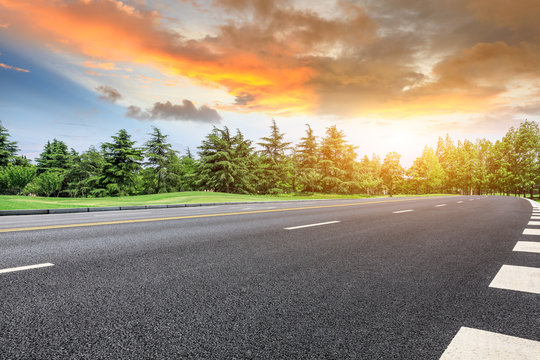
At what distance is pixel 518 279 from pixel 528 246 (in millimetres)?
2588

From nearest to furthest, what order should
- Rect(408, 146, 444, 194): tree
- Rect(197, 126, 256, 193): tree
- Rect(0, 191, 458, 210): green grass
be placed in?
Rect(0, 191, 458, 210): green grass
Rect(197, 126, 256, 193): tree
Rect(408, 146, 444, 194): tree

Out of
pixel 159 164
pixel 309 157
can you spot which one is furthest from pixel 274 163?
pixel 159 164

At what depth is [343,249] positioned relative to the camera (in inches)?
Answer: 181

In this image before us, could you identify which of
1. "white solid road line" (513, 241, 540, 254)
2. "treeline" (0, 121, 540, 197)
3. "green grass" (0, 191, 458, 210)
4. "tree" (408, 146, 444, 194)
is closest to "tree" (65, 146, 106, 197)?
"treeline" (0, 121, 540, 197)

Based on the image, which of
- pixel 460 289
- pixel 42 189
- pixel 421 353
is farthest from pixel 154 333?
pixel 42 189

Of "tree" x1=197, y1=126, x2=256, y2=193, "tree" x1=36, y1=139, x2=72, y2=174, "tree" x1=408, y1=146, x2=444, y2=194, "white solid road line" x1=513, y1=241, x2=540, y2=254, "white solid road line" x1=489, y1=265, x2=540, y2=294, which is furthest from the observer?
"tree" x1=408, y1=146, x2=444, y2=194

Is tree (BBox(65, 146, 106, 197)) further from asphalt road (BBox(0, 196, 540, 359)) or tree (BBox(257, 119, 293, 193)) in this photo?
asphalt road (BBox(0, 196, 540, 359))

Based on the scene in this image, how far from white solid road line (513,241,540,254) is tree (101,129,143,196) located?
4462cm

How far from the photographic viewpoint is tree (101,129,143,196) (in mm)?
41531

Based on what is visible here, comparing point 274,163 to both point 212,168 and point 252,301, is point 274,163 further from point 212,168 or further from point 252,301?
point 252,301

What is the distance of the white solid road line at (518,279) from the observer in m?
2.91

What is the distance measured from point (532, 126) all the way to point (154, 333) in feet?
293

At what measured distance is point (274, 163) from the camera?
43.8 meters

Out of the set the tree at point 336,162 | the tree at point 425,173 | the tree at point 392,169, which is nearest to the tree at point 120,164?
the tree at point 336,162
